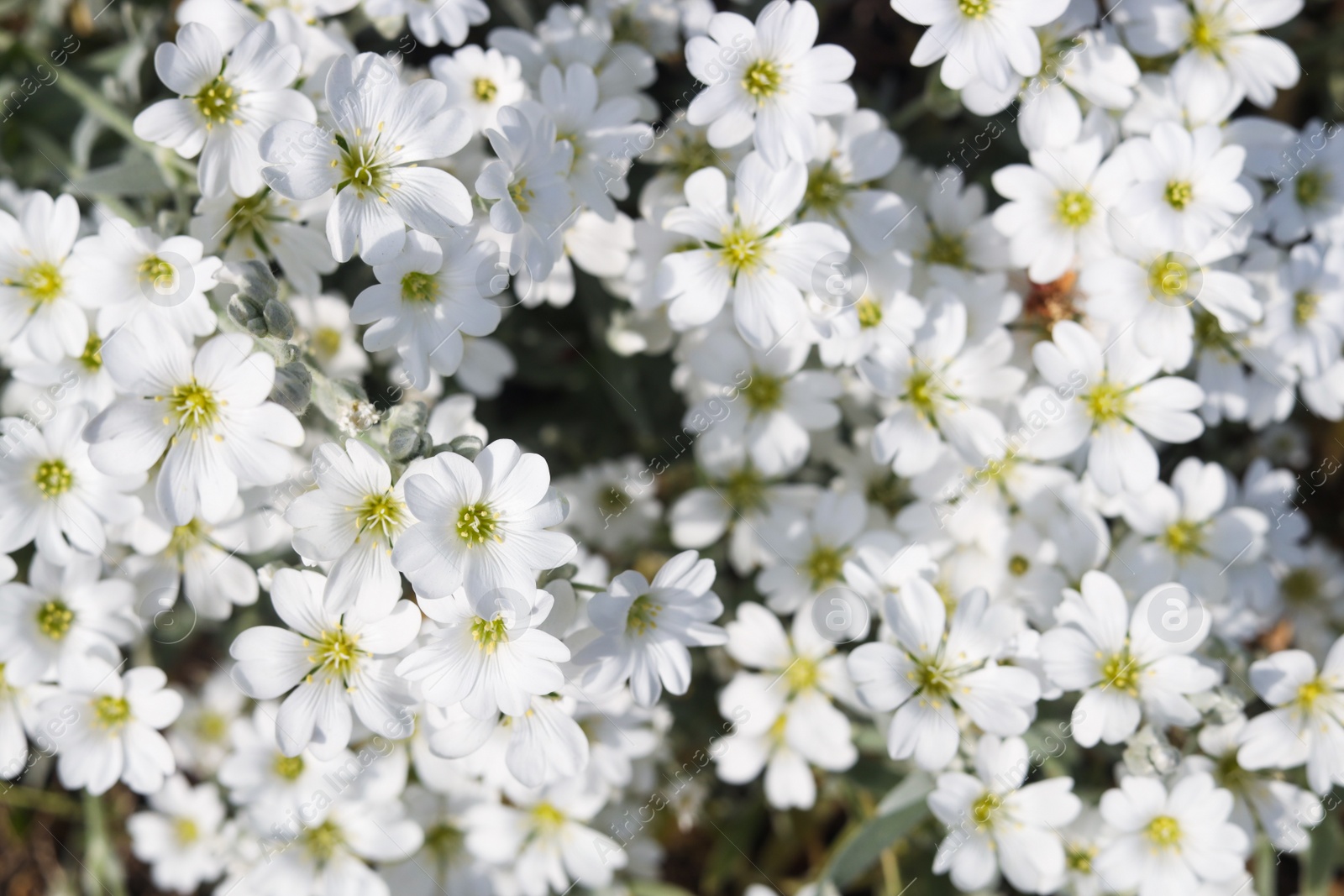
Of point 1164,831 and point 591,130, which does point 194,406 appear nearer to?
point 591,130

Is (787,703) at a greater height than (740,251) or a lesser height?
lesser

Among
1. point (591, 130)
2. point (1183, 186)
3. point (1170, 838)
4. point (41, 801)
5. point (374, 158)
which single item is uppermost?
point (374, 158)

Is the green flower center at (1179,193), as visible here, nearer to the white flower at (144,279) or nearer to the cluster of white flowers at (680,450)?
the cluster of white flowers at (680,450)

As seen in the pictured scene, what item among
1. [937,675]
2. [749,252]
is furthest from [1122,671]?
[749,252]

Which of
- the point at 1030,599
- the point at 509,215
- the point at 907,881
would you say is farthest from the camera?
the point at 907,881

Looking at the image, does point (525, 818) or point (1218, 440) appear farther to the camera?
point (1218, 440)

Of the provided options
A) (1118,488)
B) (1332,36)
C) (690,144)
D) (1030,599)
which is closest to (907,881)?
(1030,599)

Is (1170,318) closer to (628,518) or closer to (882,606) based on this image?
(882,606)
